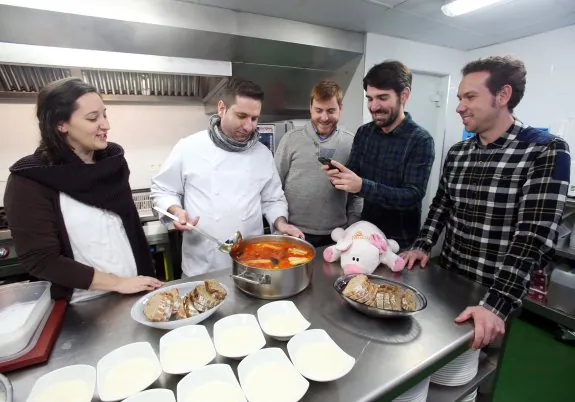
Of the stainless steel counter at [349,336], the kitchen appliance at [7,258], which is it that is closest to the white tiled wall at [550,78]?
the stainless steel counter at [349,336]

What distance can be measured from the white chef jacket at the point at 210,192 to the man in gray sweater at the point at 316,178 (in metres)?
0.36

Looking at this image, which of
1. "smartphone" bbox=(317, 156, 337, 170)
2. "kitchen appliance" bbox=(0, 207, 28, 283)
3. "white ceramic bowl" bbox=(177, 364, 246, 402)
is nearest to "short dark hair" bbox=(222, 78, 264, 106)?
"smartphone" bbox=(317, 156, 337, 170)

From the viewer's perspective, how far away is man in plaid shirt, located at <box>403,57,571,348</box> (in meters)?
1.06

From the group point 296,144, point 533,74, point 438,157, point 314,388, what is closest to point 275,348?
point 314,388

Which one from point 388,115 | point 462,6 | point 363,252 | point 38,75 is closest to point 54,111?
point 363,252

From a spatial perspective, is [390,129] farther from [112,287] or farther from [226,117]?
[112,287]

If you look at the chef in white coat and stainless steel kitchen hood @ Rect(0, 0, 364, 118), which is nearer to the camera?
the chef in white coat

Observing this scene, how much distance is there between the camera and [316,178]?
2020 millimetres

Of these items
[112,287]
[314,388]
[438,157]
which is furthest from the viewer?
[438,157]

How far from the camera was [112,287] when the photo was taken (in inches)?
42.3

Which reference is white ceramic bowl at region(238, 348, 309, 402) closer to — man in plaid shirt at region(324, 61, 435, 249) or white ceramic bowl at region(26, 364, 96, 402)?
white ceramic bowl at region(26, 364, 96, 402)

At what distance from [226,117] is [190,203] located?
0.52 metres

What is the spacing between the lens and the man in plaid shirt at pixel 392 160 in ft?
4.83

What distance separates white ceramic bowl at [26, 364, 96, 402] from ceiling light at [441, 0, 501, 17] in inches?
114
